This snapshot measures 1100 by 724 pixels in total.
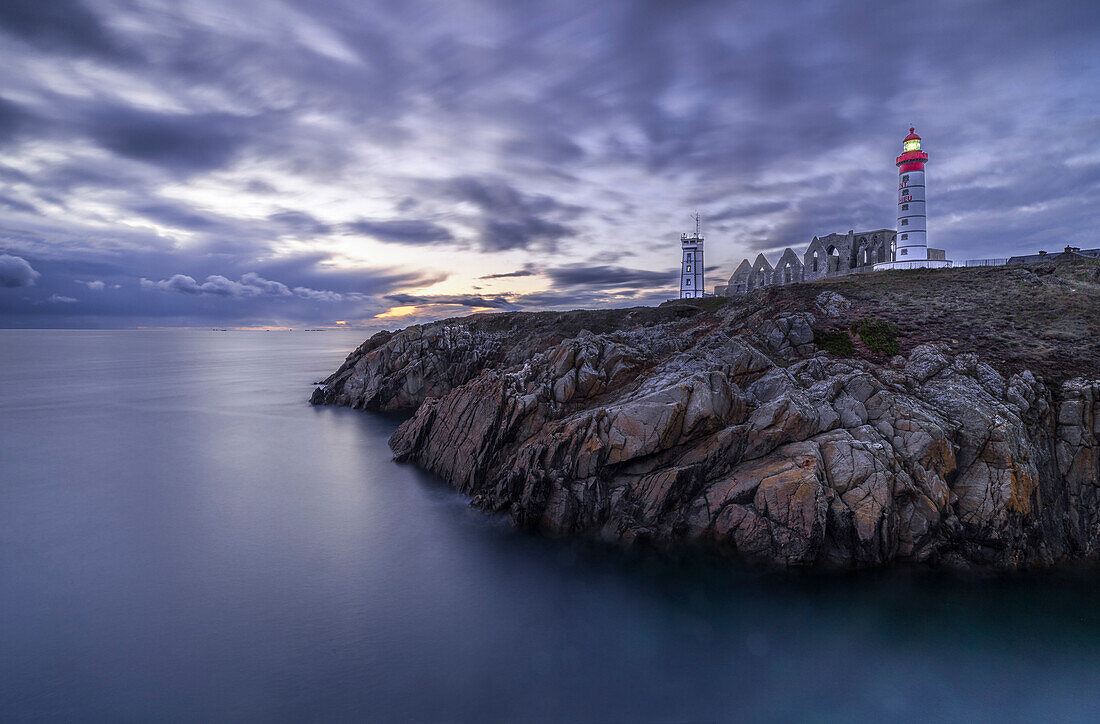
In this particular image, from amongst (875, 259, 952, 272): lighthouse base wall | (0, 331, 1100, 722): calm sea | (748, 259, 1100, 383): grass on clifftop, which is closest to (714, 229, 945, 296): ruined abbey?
(875, 259, 952, 272): lighthouse base wall

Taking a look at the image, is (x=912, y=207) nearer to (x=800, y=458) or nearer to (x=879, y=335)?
(x=879, y=335)

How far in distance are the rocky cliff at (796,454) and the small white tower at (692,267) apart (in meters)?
47.7

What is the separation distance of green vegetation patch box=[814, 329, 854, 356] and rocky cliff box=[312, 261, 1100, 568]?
19.8 inches

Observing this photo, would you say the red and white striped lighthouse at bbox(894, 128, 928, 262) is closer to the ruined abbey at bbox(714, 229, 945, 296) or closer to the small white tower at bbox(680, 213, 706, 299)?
the ruined abbey at bbox(714, 229, 945, 296)

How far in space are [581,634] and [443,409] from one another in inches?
770

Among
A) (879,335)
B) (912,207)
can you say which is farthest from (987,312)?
(912,207)

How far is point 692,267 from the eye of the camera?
77.4m

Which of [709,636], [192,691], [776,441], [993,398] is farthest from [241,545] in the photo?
[993,398]

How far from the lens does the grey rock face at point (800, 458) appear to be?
63.9 feet

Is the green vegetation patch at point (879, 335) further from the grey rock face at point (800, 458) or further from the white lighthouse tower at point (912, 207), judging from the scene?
the white lighthouse tower at point (912, 207)

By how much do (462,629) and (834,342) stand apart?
27896 mm

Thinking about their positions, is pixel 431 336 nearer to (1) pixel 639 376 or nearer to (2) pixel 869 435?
(1) pixel 639 376

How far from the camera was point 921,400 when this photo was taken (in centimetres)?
2305

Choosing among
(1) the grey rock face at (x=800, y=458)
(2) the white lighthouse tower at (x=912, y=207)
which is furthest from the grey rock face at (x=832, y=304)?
(2) the white lighthouse tower at (x=912, y=207)
